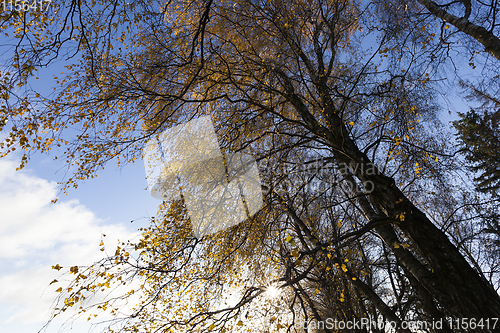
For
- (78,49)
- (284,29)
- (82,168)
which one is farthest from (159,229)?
(284,29)

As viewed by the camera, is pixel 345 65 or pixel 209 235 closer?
pixel 209 235

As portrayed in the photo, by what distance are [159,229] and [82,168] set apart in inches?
60.3

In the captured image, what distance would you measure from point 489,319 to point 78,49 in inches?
202

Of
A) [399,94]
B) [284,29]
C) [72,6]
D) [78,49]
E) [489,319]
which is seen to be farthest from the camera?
[284,29]

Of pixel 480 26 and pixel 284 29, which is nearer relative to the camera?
pixel 480 26

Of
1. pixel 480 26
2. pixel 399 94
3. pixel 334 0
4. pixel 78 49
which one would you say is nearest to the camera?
pixel 78 49

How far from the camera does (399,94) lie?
3707mm

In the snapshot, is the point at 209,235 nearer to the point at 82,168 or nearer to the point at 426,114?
the point at 82,168

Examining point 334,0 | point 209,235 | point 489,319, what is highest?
point 334,0

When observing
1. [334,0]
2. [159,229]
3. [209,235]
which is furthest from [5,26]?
[334,0]

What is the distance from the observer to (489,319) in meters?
2.31

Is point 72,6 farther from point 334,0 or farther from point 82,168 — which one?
point 334,0

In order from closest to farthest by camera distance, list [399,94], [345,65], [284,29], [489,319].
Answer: [489,319]
[399,94]
[284,29]
[345,65]

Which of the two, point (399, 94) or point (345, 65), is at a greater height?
point (345, 65)
